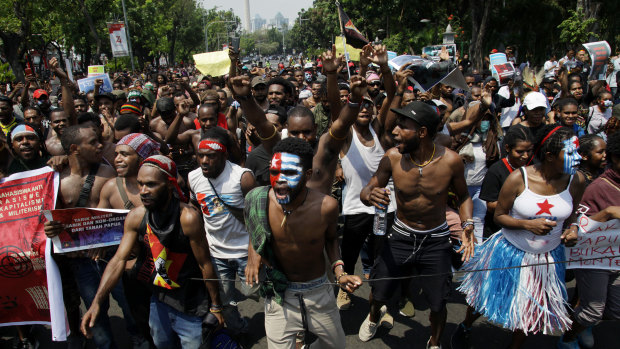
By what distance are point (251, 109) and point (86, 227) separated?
5.24 ft

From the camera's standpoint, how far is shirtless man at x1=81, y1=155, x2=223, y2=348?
3.02 metres

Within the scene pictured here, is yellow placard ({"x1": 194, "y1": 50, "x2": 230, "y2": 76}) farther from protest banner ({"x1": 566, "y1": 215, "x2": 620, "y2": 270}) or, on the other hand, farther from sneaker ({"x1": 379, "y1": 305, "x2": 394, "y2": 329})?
protest banner ({"x1": 566, "y1": 215, "x2": 620, "y2": 270})

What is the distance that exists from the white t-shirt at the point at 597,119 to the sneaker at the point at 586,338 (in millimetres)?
4245

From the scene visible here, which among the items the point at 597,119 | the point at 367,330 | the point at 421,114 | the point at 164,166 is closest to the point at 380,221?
the point at 421,114

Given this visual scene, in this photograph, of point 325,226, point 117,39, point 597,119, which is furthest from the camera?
point 117,39

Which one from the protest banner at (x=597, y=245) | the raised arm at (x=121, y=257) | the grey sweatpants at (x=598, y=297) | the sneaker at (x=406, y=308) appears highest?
the raised arm at (x=121, y=257)

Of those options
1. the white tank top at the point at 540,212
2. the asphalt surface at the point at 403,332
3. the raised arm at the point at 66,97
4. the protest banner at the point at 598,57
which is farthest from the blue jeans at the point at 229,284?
the protest banner at the point at 598,57

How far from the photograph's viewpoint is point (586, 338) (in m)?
3.77

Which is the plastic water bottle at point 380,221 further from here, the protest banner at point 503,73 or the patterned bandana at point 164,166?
the protest banner at point 503,73

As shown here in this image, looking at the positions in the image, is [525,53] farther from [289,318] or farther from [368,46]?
[289,318]

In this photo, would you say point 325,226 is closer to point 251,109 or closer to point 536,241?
point 251,109

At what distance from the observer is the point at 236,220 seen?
3812 mm

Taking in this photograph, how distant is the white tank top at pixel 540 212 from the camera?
11.0ft

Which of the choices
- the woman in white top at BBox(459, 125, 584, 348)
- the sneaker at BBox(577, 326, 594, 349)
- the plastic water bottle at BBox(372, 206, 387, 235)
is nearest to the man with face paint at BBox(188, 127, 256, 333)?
the plastic water bottle at BBox(372, 206, 387, 235)
